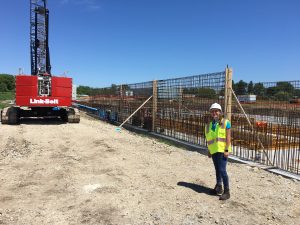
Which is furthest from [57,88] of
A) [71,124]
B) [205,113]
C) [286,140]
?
[286,140]

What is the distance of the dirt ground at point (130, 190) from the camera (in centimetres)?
459

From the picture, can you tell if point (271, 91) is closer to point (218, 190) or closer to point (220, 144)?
point (220, 144)

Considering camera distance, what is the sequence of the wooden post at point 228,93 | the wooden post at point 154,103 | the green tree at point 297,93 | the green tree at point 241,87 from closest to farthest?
the green tree at point 297,93 < the wooden post at point 228,93 < the green tree at point 241,87 < the wooden post at point 154,103

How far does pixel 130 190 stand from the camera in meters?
5.70

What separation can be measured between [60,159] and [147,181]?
9.11 ft

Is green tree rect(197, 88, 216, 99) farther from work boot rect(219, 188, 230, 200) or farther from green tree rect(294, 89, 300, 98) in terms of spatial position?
work boot rect(219, 188, 230, 200)

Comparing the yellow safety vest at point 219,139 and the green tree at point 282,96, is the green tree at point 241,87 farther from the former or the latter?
the yellow safety vest at point 219,139

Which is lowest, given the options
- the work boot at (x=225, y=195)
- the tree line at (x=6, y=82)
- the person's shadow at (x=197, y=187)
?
the person's shadow at (x=197, y=187)

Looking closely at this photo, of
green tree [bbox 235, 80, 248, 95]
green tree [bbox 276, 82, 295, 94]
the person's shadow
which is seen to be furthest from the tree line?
the person's shadow

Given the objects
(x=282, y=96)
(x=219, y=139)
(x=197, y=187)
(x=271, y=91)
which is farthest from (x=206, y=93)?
(x=219, y=139)

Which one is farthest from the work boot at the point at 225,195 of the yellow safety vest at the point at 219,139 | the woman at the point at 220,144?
the yellow safety vest at the point at 219,139

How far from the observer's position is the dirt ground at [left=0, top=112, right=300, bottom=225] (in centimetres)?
459

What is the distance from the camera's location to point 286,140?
912 cm

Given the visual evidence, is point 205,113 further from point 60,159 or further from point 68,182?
point 68,182
